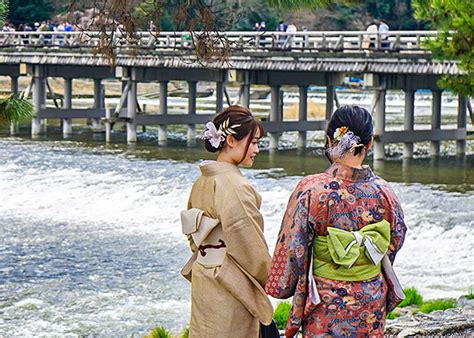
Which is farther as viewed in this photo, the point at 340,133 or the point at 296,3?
the point at 296,3

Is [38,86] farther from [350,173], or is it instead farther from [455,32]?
[350,173]

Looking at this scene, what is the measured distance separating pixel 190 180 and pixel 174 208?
8.76ft

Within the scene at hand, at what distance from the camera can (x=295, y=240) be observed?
15.3 feet

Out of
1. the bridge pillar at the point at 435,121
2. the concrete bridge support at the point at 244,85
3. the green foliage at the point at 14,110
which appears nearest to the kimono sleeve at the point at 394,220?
the green foliage at the point at 14,110

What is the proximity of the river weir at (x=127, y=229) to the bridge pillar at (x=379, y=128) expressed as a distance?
49cm

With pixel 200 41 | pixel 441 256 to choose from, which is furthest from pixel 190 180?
pixel 200 41

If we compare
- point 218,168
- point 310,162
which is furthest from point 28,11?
point 218,168

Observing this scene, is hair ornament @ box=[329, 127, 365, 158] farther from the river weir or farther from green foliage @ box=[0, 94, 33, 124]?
the river weir

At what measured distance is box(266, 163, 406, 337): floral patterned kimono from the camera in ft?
15.4

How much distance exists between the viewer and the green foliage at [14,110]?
971 centimetres

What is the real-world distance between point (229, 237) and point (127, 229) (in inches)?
511

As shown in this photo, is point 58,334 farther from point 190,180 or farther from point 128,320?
point 190,180

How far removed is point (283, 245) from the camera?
4711 mm

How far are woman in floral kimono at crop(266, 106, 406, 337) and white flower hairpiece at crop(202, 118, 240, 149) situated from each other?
1.55 feet
